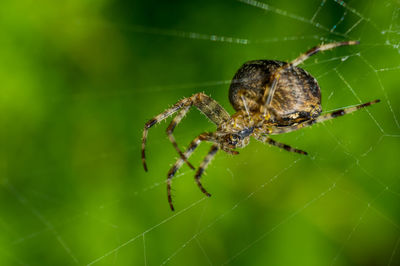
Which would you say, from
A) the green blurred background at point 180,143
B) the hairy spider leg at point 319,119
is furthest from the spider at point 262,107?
the green blurred background at point 180,143

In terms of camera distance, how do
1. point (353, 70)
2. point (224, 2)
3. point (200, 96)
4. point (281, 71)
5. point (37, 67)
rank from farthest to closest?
1. point (224, 2)
2. point (37, 67)
3. point (353, 70)
4. point (200, 96)
5. point (281, 71)

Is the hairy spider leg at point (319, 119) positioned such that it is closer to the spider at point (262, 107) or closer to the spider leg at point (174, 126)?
the spider at point (262, 107)

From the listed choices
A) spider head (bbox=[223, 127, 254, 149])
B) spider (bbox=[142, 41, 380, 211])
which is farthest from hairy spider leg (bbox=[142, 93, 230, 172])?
spider head (bbox=[223, 127, 254, 149])

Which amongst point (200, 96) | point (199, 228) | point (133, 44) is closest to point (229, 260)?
point (199, 228)

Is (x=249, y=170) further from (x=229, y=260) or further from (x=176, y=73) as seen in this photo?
(x=176, y=73)

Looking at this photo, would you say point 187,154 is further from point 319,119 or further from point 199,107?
point 319,119

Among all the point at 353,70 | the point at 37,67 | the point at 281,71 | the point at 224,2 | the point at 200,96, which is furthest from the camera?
the point at 224,2
